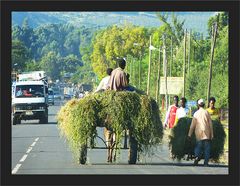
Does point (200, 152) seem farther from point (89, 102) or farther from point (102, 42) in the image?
point (102, 42)

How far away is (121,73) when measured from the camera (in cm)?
2123

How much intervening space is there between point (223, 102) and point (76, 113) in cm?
3370

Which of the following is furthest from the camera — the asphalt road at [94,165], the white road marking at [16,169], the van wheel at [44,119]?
the van wheel at [44,119]

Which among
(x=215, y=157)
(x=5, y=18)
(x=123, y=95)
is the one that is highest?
(x=5, y=18)

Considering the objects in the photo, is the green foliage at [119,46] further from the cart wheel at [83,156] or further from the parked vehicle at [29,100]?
the cart wheel at [83,156]

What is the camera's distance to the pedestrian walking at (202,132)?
A: 22031 mm

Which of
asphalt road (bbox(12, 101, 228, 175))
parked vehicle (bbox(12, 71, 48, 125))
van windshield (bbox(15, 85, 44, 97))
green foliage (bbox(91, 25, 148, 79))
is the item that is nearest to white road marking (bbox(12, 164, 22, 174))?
asphalt road (bbox(12, 101, 228, 175))

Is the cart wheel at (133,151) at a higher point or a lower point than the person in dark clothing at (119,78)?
lower

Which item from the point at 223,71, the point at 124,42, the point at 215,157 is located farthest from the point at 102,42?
the point at 215,157

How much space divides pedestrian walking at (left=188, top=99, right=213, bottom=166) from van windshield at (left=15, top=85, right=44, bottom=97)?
28.8m

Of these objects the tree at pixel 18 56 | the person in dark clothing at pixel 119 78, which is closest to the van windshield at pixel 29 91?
the person in dark clothing at pixel 119 78

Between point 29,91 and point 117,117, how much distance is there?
29.9 meters
